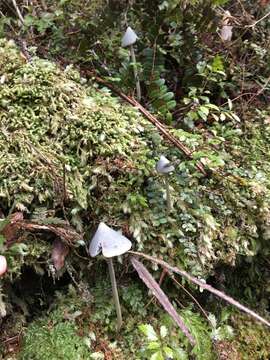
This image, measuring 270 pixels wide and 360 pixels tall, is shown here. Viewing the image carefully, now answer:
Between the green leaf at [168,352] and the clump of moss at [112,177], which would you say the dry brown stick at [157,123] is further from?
the green leaf at [168,352]

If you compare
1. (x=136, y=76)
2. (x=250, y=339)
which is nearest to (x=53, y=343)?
(x=250, y=339)

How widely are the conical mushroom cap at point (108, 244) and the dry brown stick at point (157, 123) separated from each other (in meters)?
0.79

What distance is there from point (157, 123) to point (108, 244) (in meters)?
0.95

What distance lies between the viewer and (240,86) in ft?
8.99

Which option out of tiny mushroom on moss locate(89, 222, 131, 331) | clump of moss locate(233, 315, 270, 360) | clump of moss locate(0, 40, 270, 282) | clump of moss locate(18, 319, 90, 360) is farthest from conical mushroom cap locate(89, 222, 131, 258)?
clump of moss locate(233, 315, 270, 360)

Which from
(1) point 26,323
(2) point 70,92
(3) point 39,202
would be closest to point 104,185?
(3) point 39,202

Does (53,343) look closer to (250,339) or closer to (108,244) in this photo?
(108,244)

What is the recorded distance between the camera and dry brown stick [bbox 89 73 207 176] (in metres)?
2.19

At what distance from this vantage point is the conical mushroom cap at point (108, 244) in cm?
151

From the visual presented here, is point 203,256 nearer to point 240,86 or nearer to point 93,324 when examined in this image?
point 93,324

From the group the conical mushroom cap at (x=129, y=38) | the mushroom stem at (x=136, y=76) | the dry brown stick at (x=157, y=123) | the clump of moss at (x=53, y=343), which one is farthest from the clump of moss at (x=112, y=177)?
the clump of moss at (x=53, y=343)

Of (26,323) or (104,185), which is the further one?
(104,185)

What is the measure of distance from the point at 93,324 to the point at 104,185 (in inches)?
25.2

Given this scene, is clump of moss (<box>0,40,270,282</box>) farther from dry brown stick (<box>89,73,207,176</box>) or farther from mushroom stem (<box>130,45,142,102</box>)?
mushroom stem (<box>130,45,142,102</box>)
